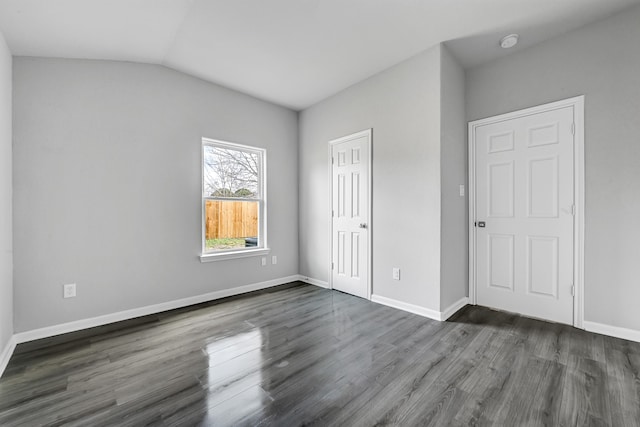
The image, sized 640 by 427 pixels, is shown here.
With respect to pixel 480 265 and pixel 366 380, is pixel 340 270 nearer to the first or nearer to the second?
pixel 480 265

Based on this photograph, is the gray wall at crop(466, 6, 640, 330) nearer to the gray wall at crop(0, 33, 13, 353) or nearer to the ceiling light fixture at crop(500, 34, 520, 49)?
the ceiling light fixture at crop(500, 34, 520, 49)

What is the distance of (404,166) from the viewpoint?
3.05 m

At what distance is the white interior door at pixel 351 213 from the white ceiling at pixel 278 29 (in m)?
0.98

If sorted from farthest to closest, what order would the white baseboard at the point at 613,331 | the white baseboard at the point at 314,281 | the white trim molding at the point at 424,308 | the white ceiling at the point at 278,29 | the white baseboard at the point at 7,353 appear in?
the white baseboard at the point at 314,281, the white trim molding at the point at 424,308, the white baseboard at the point at 613,331, the white ceiling at the point at 278,29, the white baseboard at the point at 7,353

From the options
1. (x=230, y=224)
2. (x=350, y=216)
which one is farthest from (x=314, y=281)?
(x=230, y=224)

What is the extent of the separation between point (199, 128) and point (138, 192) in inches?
40.0

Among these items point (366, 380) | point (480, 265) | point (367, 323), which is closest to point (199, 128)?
point (367, 323)

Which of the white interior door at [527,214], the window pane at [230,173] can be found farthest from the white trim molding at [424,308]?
the window pane at [230,173]

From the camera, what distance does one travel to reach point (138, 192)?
292 cm

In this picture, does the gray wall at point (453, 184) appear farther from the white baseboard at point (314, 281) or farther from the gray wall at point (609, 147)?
the white baseboard at point (314, 281)

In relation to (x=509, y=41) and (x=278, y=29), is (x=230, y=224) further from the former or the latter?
(x=509, y=41)

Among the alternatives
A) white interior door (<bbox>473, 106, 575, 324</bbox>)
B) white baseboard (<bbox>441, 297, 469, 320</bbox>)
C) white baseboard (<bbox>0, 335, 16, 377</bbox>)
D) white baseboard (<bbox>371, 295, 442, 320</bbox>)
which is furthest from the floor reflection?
white interior door (<bbox>473, 106, 575, 324</bbox>)

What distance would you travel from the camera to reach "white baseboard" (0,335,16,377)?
1.97 m

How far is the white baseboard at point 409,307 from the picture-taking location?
2.79m
